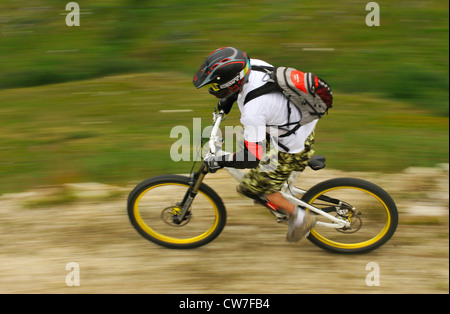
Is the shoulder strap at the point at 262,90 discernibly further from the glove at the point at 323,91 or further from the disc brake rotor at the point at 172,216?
the disc brake rotor at the point at 172,216

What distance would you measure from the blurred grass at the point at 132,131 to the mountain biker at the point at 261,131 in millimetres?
1801

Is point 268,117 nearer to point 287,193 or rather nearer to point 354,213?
point 287,193

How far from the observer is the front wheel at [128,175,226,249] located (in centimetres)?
409

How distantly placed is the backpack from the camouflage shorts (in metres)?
0.31

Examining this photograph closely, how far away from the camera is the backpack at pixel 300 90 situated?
3490 mm

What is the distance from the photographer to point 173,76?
7.87 metres

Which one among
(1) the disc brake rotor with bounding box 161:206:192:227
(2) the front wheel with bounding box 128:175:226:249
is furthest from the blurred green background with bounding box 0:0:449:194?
(1) the disc brake rotor with bounding box 161:206:192:227

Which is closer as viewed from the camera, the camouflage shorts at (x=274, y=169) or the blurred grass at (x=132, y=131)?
the camouflage shorts at (x=274, y=169)

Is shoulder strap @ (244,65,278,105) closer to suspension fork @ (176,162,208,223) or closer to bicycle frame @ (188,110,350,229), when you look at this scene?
bicycle frame @ (188,110,350,229)

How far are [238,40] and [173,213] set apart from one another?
4970 millimetres

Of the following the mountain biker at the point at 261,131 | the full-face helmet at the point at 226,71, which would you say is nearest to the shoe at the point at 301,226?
the mountain biker at the point at 261,131

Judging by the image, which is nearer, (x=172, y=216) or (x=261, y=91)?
(x=261, y=91)

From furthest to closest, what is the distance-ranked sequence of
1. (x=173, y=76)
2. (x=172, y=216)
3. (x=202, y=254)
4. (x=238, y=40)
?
(x=238, y=40), (x=173, y=76), (x=202, y=254), (x=172, y=216)

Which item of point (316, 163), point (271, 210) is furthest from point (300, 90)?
point (271, 210)
